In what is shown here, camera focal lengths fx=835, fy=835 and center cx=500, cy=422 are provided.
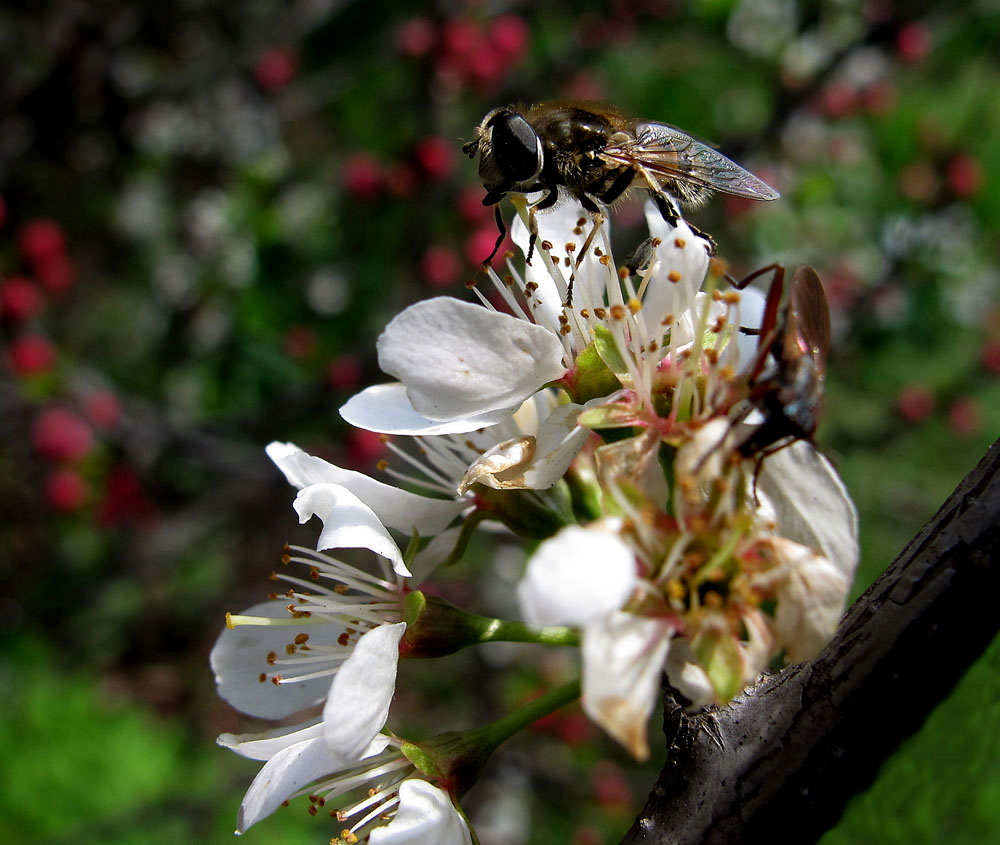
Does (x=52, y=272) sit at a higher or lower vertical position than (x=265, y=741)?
higher

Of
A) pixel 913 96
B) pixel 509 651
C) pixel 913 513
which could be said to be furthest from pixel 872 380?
pixel 509 651

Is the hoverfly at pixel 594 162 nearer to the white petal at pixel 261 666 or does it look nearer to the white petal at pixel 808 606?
the white petal at pixel 261 666

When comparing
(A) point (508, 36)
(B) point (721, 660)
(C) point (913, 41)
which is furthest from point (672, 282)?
(A) point (508, 36)

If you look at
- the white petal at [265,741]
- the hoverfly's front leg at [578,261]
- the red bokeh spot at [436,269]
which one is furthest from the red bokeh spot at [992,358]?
the white petal at [265,741]

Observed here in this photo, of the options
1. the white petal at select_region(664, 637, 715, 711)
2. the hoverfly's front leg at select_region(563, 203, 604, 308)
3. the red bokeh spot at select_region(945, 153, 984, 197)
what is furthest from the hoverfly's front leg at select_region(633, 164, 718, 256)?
the red bokeh spot at select_region(945, 153, 984, 197)

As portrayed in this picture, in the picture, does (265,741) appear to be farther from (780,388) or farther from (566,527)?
(780,388)

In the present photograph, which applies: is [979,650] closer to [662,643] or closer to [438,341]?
[662,643]
